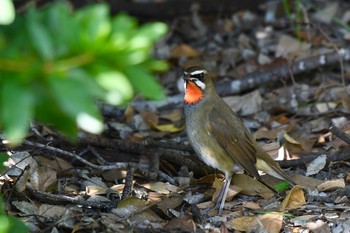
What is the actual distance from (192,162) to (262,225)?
54.8 inches

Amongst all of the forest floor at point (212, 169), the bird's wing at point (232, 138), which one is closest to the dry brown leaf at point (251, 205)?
the forest floor at point (212, 169)

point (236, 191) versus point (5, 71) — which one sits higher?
point (5, 71)

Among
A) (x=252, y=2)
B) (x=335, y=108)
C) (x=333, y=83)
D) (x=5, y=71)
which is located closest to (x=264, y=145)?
(x=335, y=108)

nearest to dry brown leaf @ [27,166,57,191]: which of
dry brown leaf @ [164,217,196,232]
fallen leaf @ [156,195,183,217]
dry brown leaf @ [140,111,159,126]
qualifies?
fallen leaf @ [156,195,183,217]

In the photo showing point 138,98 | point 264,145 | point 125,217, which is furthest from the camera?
point 138,98

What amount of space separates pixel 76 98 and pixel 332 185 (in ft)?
12.9

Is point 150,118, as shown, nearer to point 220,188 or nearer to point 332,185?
point 220,188

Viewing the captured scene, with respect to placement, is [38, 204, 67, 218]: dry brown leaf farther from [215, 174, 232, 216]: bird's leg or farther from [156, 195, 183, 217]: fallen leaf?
[215, 174, 232, 216]: bird's leg

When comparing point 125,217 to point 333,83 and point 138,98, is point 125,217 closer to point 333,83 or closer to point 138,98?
point 138,98

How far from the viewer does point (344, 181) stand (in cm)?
618

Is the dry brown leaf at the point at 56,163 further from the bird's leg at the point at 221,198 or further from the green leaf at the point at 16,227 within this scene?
the green leaf at the point at 16,227

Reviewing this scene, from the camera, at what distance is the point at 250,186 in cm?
629

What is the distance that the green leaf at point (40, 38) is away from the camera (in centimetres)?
252

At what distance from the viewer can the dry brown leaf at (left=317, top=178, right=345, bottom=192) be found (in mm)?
6008
